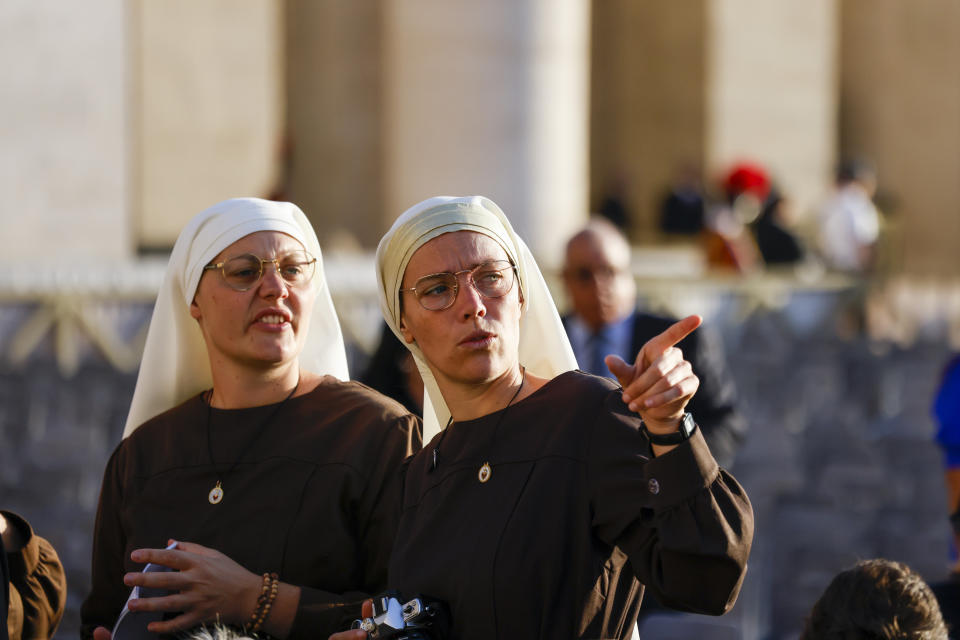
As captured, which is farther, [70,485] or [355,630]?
[70,485]

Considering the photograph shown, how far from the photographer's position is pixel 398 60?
984cm

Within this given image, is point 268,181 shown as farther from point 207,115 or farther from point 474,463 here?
point 474,463

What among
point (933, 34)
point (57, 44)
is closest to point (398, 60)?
point (57, 44)

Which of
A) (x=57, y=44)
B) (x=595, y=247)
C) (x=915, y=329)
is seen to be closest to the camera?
(x=595, y=247)

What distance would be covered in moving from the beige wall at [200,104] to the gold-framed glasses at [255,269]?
11.7 m

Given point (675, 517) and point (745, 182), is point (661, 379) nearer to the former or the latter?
point (675, 517)

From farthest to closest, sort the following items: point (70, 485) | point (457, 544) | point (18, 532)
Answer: point (70, 485)
point (18, 532)
point (457, 544)

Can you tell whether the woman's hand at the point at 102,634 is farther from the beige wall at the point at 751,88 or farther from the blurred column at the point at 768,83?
the blurred column at the point at 768,83

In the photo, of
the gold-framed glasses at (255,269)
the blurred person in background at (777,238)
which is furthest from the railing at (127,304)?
the gold-framed glasses at (255,269)

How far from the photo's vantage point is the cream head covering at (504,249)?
9.67 feet

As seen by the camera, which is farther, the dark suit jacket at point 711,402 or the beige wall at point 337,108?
the beige wall at point 337,108

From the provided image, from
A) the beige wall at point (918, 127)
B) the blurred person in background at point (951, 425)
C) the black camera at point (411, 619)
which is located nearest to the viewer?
the black camera at point (411, 619)

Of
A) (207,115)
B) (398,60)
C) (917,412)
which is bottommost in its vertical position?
(917,412)

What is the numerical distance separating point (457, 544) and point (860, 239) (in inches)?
450
